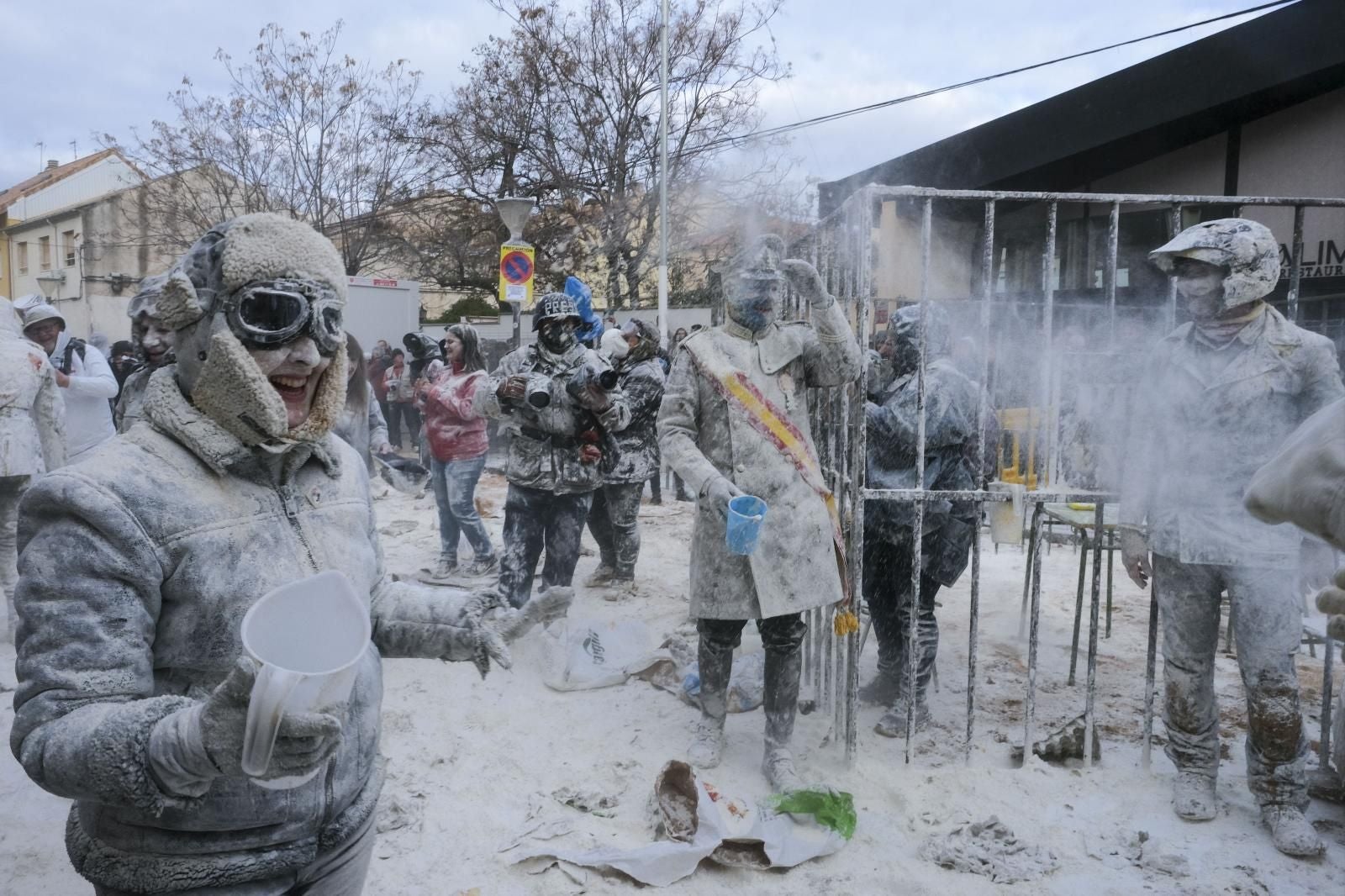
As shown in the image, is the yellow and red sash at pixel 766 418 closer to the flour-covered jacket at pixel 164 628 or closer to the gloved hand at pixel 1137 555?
the gloved hand at pixel 1137 555

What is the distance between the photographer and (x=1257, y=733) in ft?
12.0

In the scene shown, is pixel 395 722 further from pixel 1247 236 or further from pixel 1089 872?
pixel 1247 236

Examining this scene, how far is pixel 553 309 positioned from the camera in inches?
226

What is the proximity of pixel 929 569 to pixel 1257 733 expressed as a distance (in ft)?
4.94

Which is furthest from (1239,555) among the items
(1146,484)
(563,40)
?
(563,40)

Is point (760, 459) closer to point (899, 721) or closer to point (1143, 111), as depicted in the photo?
point (899, 721)

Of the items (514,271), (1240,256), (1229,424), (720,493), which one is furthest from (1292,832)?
(514,271)

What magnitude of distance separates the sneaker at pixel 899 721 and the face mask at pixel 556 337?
2.94 m

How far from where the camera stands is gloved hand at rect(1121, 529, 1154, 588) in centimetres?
401

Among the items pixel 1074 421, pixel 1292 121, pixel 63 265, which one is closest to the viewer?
pixel 1074 421

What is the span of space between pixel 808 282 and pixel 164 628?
2.73 m

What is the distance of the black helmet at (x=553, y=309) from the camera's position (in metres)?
5.72

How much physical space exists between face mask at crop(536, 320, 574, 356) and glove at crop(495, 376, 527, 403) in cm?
35

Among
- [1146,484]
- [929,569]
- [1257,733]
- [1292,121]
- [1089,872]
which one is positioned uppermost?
[1292,121]
